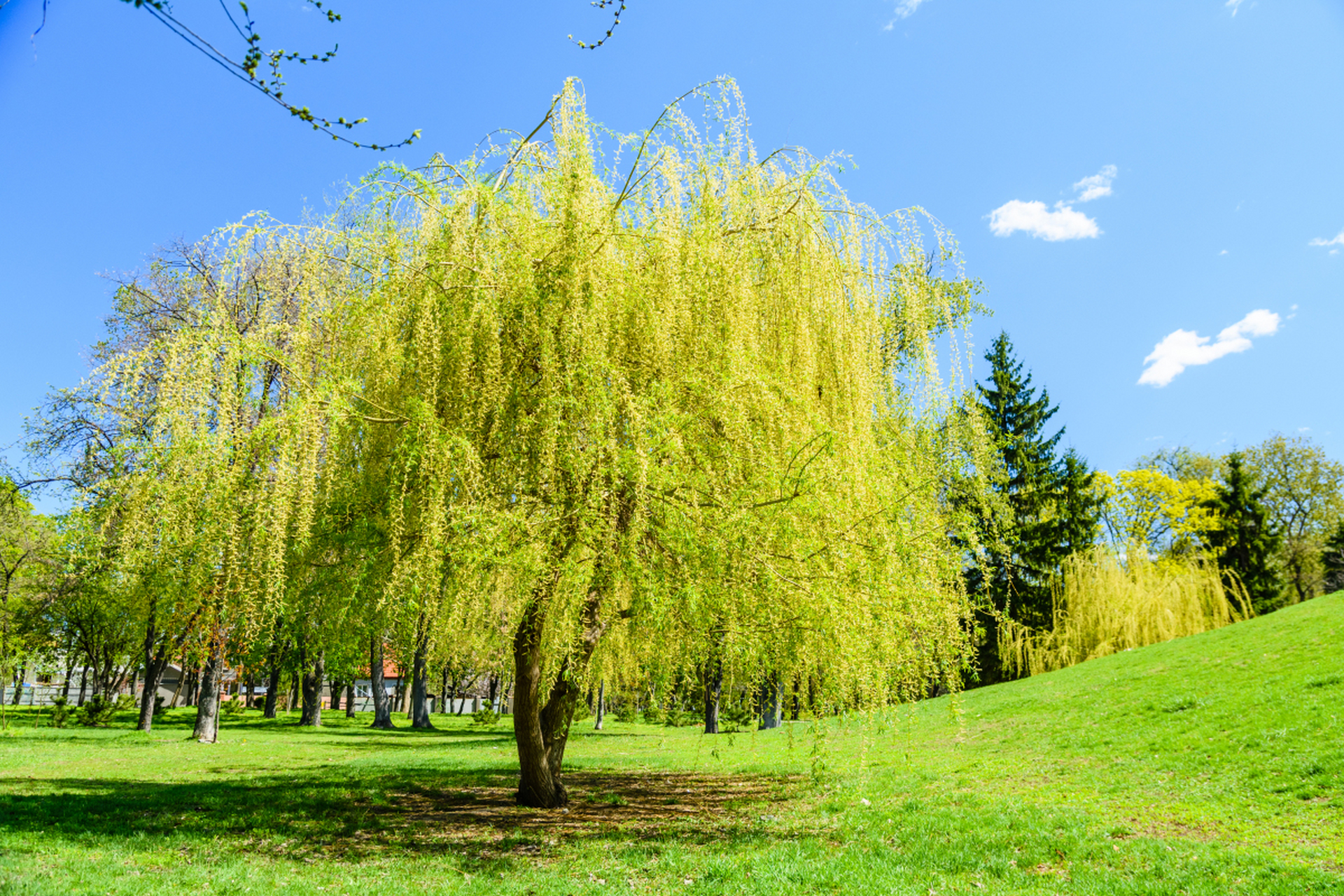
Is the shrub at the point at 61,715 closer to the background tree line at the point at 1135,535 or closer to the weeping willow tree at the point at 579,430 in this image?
the weeping willow tree at the point at 579,430

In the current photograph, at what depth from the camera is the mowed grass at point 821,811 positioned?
5160 mm

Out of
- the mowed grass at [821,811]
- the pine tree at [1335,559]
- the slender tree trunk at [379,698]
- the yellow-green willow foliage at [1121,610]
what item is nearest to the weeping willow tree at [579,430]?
the mowed grass at [821,811]

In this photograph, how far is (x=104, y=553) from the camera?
13.4 metres

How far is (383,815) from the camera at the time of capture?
7.68 meters

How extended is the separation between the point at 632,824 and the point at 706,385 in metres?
4.27

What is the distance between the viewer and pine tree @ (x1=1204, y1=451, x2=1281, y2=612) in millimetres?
29734

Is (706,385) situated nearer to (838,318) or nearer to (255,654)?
(838,318)

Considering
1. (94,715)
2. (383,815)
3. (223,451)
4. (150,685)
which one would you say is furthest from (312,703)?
(223,451)

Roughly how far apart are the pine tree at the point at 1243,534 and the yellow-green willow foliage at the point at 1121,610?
11657 millimetres

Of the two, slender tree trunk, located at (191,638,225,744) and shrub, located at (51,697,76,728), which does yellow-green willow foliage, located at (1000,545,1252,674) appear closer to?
slender tree trunk, located at (191,638,225,744)

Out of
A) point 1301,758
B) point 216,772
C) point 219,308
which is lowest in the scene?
point 216,772

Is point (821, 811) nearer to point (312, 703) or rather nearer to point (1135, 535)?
point (312, 703)

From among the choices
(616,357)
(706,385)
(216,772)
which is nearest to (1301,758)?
(706,385)

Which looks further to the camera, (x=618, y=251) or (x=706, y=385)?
(x=618, y=251)
